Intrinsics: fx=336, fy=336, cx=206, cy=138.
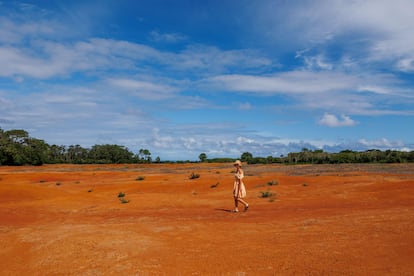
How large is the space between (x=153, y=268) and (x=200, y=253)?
4.35 ft

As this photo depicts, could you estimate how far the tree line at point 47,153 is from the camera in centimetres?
7269

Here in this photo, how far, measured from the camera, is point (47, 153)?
83438 millimetres

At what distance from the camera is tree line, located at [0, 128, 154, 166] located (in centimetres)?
7269

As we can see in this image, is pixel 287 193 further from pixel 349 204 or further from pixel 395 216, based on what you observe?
pixel 395 216

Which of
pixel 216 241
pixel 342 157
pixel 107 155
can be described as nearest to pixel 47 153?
pixel 107 155

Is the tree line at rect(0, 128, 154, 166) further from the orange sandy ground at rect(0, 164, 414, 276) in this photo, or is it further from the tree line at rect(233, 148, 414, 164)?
the orange sandy ground at rect(0, 164, 414, 276)

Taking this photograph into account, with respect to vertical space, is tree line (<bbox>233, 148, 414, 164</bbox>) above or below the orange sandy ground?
above

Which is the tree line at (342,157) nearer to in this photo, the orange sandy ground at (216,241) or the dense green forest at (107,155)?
the dense green forest at (107,155)

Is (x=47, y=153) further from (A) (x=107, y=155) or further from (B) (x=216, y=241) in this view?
(B) (x=216, y=241)

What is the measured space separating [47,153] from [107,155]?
1651cm

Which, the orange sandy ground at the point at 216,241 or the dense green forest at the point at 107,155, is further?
the dense green forest at the point at 107,155

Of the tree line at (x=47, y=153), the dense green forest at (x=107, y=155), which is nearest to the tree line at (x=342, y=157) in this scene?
the dense green forest at (x=107, y=155)

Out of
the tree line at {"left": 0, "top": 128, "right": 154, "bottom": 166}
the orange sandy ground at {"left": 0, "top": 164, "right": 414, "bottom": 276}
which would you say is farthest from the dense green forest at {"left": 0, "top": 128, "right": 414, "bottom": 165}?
the orange sandy ground at {"left": 0, "top": 164, "right": 414, "bottom": 276}

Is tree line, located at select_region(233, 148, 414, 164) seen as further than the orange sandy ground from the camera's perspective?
Yes
